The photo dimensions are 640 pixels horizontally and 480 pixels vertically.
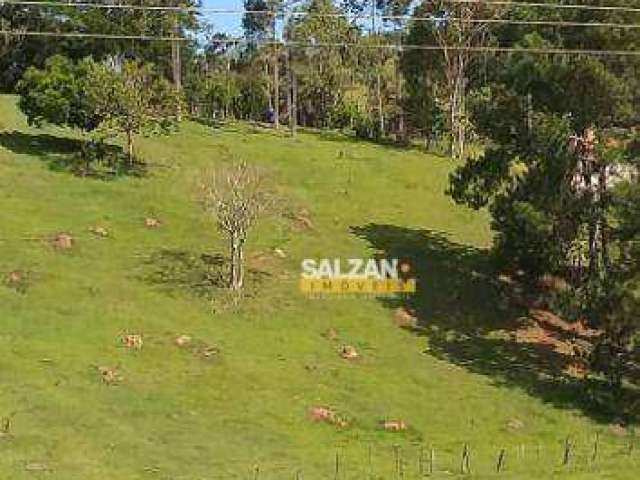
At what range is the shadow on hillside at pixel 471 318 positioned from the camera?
36594 millimetres

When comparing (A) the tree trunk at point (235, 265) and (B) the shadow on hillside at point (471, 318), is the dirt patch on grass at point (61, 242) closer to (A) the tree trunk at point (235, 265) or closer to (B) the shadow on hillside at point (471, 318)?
(A) the tree trunk at point (235, 265)

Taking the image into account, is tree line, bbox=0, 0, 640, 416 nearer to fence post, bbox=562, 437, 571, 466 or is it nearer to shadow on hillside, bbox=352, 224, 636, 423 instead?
shadow on hillside, bbox=352, 224, 636, 423

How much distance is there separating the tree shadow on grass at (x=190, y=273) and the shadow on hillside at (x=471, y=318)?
7.27m

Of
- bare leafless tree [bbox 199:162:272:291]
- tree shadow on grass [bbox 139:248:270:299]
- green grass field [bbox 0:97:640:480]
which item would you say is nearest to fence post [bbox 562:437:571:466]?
green grass field [bbox 0:97:640:480]

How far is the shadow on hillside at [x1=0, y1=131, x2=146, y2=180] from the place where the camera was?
2039 inches

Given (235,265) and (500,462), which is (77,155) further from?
(500,462)

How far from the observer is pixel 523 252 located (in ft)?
142

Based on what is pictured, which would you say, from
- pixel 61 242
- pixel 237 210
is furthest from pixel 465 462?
pixel 61 242

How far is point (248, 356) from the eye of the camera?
34.8 meters

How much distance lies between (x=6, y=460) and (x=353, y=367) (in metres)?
14.4

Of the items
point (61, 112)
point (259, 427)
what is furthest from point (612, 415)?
point (61, 112)

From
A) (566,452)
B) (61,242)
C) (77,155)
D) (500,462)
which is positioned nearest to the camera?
(500,462)

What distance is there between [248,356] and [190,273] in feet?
24.3

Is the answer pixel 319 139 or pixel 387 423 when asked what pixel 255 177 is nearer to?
pixel 387 423
